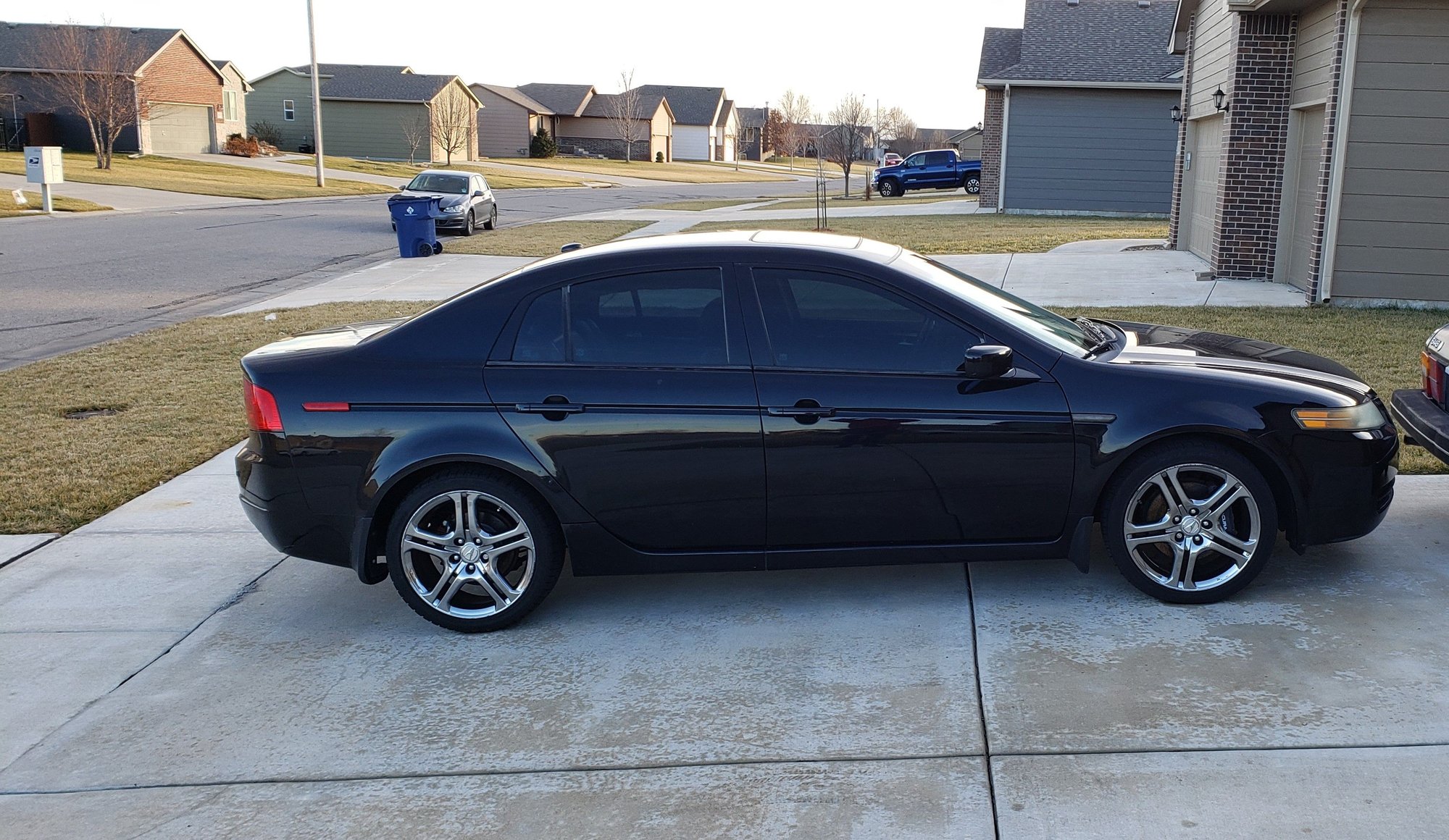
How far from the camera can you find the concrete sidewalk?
14.0 m

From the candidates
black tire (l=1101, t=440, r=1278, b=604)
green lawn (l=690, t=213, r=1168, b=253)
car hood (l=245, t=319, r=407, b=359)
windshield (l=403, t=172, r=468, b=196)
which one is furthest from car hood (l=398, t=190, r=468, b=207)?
black tire (l=1101, t=440, r=1278, b=604)

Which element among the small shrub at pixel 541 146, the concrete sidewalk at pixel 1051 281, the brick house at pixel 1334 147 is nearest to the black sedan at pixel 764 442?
the brick house at pixel 1334 147

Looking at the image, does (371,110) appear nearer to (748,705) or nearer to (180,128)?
(180,128)

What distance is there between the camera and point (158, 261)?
20344 mm

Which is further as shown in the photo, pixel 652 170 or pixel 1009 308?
pixel 652 170

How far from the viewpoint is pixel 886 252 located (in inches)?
A: 213

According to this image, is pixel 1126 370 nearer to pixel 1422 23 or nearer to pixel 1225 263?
pixel 1422 23

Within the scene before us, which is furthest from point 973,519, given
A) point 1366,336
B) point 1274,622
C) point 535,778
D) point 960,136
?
point 960,136

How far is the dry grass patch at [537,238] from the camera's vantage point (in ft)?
71.0

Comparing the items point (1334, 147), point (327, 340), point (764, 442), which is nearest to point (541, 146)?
point (1334, 147)

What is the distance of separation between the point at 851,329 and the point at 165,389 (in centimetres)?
695

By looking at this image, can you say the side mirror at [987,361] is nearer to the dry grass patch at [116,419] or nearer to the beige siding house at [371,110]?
the dry grass patch at [116,419]

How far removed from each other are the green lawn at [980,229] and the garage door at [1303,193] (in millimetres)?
4767

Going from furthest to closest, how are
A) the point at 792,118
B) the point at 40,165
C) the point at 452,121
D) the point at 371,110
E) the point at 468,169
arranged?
the point at 792,118 → the point at 371,110 → the point at 452,121 → the point at 468,169 → the point at 40,165
